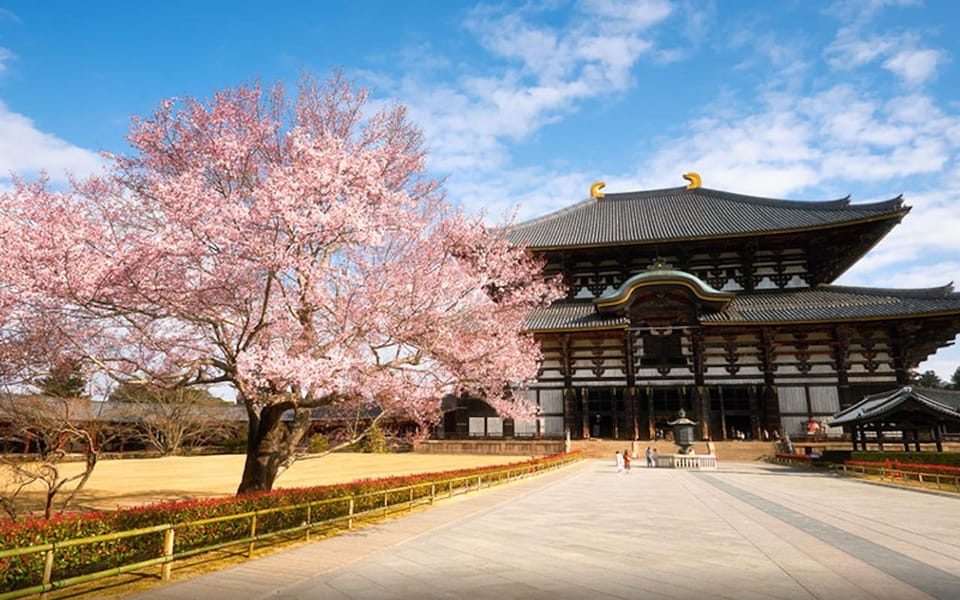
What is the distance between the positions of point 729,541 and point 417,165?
982 cm

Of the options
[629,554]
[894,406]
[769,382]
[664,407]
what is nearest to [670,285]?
[664,407]

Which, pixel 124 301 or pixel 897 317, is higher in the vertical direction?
pixel 897 317

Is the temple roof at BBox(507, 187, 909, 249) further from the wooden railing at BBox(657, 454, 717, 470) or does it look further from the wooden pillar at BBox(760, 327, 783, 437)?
the wooden railing at BBox(657, 454, 717, 470)

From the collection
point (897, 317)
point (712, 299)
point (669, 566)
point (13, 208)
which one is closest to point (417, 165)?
point (13, 208)

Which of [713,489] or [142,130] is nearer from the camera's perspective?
[142,130]

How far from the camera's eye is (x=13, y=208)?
27.8ft

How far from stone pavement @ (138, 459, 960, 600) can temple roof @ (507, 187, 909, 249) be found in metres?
23.5

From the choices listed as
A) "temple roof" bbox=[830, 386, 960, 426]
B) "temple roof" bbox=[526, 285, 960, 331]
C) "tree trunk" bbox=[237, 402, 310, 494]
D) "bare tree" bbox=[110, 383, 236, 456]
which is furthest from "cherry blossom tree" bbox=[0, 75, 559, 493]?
"bare tree" bbox=[110, 383, 236, 456]

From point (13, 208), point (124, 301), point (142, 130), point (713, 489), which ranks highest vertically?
point (142, 130)

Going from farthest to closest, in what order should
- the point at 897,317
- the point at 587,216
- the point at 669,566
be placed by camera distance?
the point at 587,216
the point at 897,317
the point at 669,566

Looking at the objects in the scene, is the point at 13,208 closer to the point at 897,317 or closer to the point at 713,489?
the point at 713,489

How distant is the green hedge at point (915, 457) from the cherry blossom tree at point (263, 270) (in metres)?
17.8

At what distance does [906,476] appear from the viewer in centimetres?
1920

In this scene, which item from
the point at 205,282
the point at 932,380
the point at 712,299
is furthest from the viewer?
the point at 932,380
